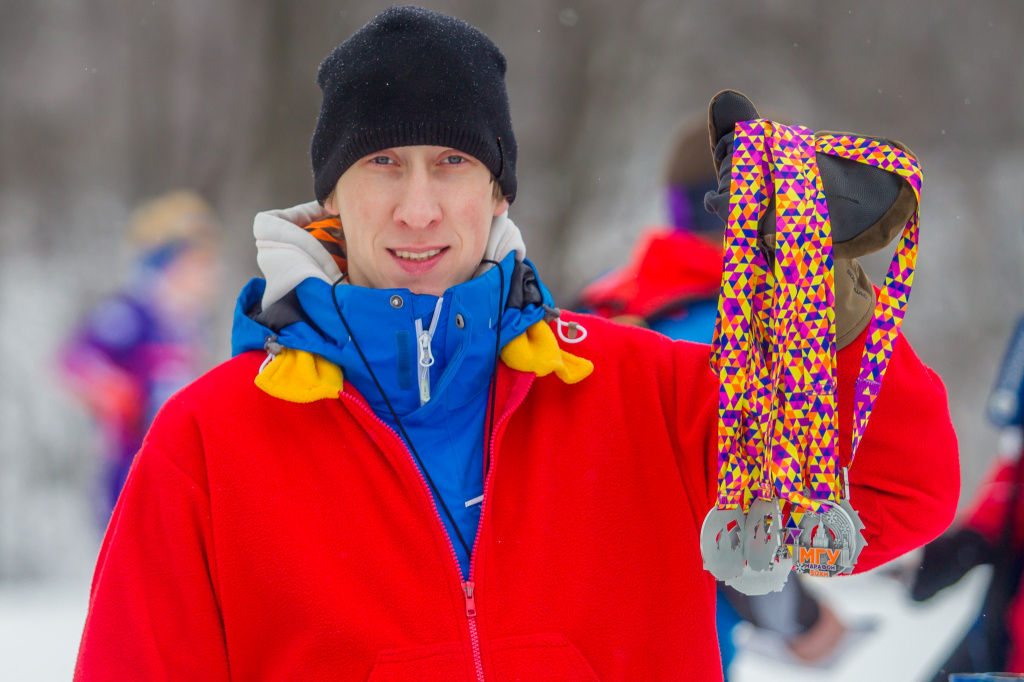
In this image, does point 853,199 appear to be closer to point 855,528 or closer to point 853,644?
point 855,528

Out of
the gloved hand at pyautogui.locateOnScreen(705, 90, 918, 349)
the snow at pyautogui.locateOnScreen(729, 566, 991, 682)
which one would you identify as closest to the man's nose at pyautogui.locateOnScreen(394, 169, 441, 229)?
the gloved hand at pyautogui.locateOnScreen(705, 90, 918, 349)

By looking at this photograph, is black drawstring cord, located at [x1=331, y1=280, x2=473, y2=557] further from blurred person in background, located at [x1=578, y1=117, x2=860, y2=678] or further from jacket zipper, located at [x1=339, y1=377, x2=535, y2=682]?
blurred person in background, located at [x1=578, y1=117, x2=860, y2=678]

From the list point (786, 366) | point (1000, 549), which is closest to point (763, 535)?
point (786, 366)

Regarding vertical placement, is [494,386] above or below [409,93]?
below

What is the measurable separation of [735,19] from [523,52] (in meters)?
1.45

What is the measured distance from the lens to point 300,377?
1.34m

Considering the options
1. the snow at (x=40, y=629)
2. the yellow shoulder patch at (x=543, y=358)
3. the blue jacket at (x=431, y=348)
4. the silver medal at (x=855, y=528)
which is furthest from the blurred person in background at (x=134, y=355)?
the silver medal at (x=855, y=528)

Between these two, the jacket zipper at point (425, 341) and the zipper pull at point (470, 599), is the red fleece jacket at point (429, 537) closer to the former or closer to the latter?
the zipper pull at point (470, 599)

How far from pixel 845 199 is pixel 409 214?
0.61 m

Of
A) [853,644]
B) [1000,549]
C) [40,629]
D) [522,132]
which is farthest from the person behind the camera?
[522,132]

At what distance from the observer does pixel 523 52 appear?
6.57m

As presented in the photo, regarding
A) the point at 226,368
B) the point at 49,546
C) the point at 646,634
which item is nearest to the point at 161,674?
the point at 226,368

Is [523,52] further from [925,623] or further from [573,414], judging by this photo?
[573,414]

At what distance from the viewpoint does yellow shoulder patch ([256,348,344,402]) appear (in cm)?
132
